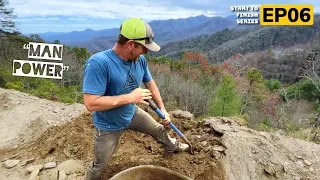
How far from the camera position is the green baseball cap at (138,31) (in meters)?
1.99

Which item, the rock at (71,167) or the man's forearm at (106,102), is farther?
the rock at (71,167)

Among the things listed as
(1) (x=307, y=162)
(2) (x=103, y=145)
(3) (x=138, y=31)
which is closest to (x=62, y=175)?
(2) (x=103, y=145)

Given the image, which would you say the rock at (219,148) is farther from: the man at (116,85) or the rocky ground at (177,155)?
the man at (116,85)

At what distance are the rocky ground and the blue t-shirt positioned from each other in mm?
969

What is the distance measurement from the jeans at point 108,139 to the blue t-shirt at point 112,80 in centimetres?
8

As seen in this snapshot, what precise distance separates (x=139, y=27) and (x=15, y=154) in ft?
10.1

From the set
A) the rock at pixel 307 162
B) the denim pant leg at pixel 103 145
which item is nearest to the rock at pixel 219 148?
the rock at pixel 307 162

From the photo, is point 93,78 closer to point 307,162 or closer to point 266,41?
point 307,162

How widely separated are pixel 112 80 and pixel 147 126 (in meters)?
0.79

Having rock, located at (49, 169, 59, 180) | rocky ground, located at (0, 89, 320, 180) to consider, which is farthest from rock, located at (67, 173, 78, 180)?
rock, located at (49, 169, 59, 180)

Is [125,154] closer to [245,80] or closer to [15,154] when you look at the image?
[15,154]

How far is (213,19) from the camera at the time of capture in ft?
517

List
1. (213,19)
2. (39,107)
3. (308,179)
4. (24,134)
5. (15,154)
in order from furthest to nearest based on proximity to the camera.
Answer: (213,19)
(39,107)
(24,134)
(15,154)
(308,179)

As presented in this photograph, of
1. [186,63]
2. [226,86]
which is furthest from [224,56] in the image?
[226,86]
